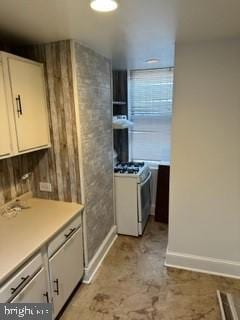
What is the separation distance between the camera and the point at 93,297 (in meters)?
2.24

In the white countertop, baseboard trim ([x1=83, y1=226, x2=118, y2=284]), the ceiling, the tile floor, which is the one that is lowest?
the tile floor

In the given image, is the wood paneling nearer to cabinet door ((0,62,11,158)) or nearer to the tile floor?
the tile floor

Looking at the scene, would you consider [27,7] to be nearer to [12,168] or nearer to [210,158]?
[12,168]

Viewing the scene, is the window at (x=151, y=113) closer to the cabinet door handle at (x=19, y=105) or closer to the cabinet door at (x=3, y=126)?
the cabinet door handle at (x=19, y=105)

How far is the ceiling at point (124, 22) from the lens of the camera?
4.46 feet

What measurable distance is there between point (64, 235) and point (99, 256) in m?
0.89

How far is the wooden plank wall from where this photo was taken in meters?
2.11

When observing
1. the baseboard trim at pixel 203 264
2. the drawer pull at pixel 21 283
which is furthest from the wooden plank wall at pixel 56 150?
the baseboard trim at pixel 203 264

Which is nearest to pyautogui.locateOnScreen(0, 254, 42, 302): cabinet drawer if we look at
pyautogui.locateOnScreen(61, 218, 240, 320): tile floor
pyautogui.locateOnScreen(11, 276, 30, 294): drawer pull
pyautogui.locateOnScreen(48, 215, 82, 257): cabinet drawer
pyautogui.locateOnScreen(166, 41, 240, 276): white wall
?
pyautogui.locateOnScreen(11, 276, 30, 294): drawer pull

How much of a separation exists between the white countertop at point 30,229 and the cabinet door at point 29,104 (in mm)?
579

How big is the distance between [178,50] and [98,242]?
217 cm

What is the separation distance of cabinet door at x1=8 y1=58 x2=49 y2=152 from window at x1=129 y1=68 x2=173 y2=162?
1.96 metres

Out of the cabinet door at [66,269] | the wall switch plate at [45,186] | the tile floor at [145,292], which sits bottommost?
the tile floor at [145,292]

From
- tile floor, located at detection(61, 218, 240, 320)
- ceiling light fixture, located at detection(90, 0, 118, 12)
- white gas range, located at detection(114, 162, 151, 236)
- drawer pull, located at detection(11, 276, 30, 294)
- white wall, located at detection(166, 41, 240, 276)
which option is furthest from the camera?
white gas range, located at detection(114, 162, 151, 236)
